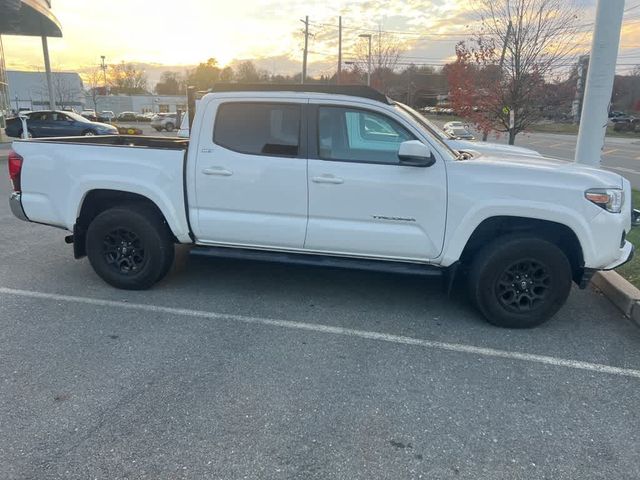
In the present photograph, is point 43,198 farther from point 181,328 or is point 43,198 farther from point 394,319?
point 394,319

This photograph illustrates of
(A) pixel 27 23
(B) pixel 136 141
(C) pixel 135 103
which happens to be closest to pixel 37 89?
(C) pixel 135 103

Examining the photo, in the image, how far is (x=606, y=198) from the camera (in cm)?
389

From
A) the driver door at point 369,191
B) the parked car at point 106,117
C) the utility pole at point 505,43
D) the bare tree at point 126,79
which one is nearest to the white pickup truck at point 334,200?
the driver door at point 369,191

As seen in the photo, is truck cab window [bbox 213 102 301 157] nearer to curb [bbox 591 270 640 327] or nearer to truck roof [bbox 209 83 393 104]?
truck roof [bbox 209 83 393 104]

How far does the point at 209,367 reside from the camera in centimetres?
343

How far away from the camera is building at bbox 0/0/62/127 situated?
20266 mm

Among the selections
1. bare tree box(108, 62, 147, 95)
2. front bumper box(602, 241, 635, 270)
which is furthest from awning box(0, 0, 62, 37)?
bare tree box(108, 62, 147, 95)

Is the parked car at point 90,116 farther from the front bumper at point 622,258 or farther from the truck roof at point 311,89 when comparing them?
the front bumper at point 622,258

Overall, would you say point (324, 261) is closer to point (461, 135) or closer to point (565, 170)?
point (565, 170)

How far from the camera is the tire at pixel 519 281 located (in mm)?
4023

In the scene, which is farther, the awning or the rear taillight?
the awning

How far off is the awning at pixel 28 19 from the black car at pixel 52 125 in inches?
173

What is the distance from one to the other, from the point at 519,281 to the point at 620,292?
1265mm

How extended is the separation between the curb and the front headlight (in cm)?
101
